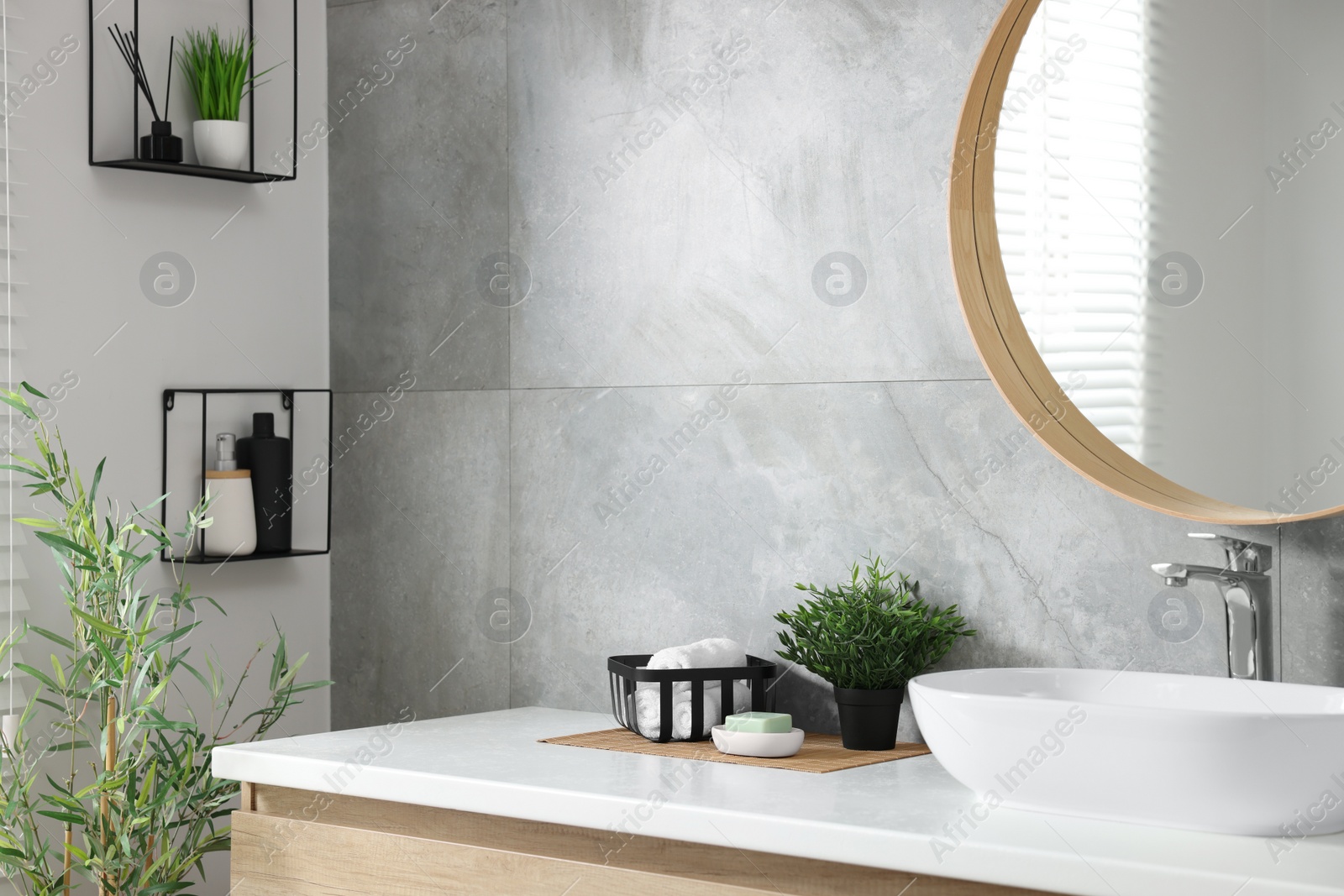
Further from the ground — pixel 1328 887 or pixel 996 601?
pixel 996 601

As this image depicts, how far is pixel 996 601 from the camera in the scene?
1821 millimetres

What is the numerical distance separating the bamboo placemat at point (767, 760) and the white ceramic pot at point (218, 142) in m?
1.02

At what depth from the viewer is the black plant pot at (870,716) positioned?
1766 millimetres

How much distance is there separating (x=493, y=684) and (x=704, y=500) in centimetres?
50

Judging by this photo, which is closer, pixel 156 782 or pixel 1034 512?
pixel 1034 512

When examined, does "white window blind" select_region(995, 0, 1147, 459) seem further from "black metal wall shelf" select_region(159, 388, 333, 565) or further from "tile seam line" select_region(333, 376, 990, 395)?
"black metal wall shelf" select_region(159, 388, 333, 565)

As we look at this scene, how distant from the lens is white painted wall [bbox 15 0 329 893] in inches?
80.3

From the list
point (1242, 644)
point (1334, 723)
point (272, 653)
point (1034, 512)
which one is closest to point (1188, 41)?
point (1034, 512)

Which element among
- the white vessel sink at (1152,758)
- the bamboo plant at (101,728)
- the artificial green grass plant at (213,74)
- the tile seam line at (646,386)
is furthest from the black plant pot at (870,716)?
the artificial green grass plant at (213,74)

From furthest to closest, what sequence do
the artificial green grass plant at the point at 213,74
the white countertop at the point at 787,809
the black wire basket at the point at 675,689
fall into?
1. the artificial green grass plant at the point at 213,74
2. the black wire basket at the point at 675,689
3. the white countertop at the point at 787,809

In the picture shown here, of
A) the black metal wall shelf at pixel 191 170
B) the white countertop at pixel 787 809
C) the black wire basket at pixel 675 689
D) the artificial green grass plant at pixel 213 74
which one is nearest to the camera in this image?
the white countertop at pixel 787 809

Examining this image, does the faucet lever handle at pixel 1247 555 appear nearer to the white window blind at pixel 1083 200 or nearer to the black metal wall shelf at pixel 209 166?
the white window blind at pixel 1083 200

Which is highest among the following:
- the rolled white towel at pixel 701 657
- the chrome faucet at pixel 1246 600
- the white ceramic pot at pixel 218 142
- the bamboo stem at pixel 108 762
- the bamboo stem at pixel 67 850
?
the white ceramic pot at pixel 218 142

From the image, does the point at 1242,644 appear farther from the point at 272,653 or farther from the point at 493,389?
the point at 272,653
